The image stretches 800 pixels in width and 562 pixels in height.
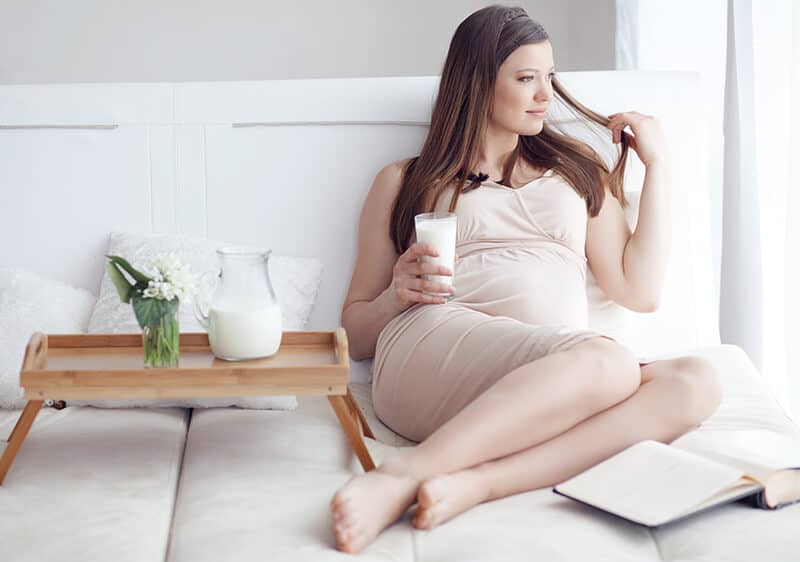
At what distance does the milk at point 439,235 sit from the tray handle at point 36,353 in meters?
0.71

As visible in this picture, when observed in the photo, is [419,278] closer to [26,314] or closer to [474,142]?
[474,142]

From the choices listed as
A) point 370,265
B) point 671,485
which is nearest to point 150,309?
point 370,265

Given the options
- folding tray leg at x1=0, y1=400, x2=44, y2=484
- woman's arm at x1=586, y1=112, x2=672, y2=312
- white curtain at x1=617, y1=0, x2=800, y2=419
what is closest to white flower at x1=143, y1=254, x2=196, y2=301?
folding tray leg at x1=0, y1=400, x2=44, y2=484

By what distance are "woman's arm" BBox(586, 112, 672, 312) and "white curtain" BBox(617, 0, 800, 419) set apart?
46 centimetres

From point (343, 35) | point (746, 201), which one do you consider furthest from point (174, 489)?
point (343, 35)

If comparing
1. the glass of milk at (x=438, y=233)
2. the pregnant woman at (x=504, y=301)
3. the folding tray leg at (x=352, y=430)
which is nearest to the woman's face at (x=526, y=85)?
the pregnant woman at (x=504, y=301)

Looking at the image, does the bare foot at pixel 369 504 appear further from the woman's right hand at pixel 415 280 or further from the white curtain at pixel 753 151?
the white curtain at pixel 753 151

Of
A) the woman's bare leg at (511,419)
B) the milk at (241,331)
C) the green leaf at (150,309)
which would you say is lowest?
the woman's bare leg at (511,419)

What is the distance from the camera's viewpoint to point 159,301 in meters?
1.67

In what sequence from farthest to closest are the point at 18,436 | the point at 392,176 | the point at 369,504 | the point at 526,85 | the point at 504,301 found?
the point at 392,176 < the point at 526,85 < the point at 504,301 < the point at 18,436 < the point at 369,504

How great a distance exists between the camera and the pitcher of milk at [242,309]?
5.55 feet

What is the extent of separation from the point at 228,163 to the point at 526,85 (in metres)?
0.75

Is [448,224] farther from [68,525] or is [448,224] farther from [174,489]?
[68,525]

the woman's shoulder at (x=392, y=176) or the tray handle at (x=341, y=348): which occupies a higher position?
the woman's shoulder at (x=392, y=176)
